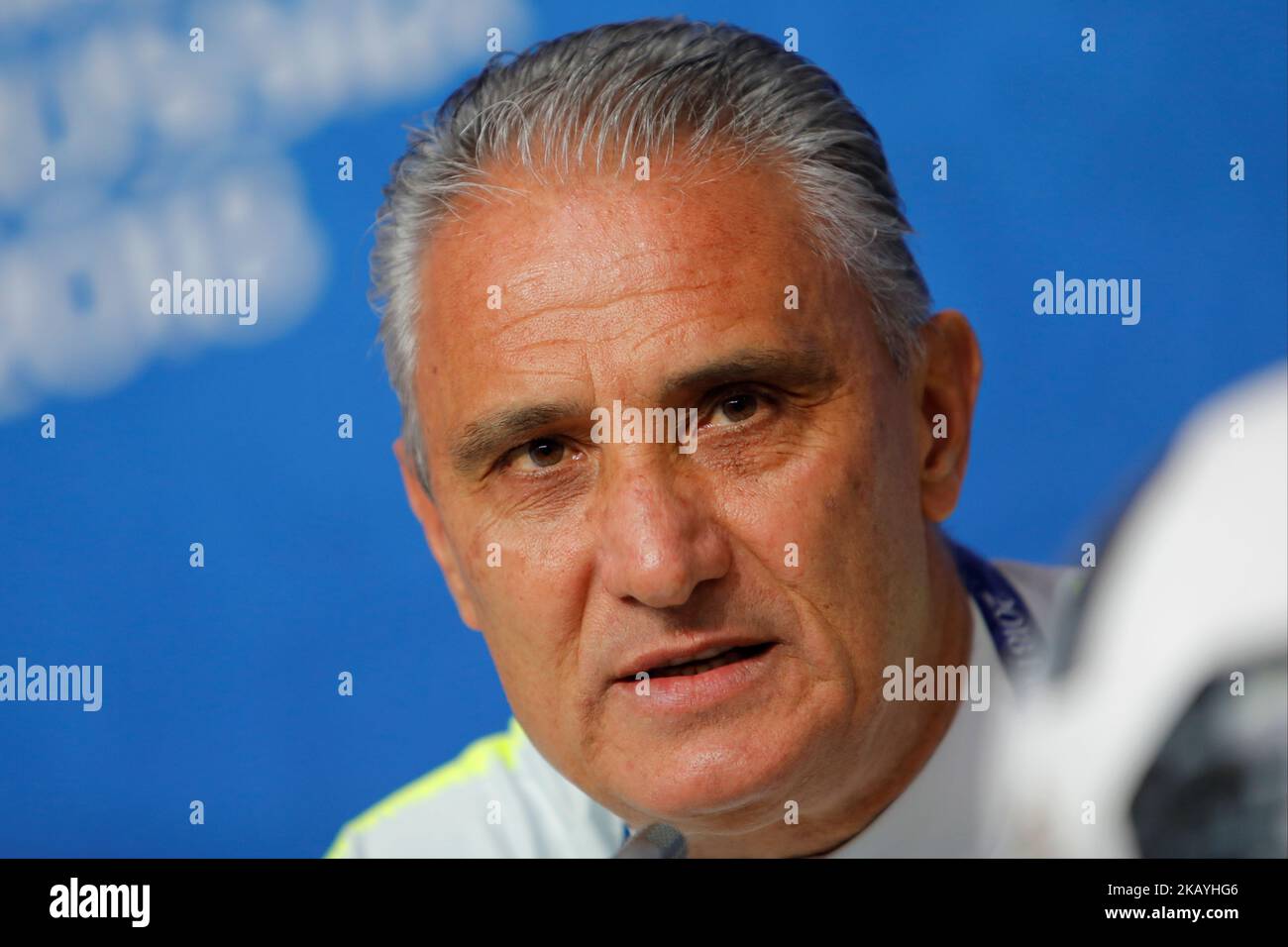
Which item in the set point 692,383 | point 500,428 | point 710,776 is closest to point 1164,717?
point 710,776

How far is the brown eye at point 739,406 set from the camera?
1.21 metres

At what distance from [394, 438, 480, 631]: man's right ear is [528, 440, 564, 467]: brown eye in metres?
0.17

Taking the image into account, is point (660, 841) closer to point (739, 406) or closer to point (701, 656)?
point (701, 656)

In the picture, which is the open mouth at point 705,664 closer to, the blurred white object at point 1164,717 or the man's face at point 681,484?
the man's face at point 681,484

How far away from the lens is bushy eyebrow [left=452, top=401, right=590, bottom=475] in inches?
46.6

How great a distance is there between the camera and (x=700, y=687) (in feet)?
3.82

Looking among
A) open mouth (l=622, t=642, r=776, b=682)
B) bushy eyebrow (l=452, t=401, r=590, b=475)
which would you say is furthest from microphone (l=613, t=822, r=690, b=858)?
bushy eyebrow (l=452, t=401, r=590, b=475)

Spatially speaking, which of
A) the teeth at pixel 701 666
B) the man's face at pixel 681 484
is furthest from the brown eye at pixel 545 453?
the teeth at pixel 701 666

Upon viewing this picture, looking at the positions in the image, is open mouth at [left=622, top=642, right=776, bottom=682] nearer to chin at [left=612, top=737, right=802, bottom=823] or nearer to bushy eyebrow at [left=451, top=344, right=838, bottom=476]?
chin at [left=612, top=737, right=802, bottom=823]

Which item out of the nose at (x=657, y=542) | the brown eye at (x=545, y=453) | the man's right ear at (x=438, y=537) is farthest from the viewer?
the man's right ear at (x=438, y=537)

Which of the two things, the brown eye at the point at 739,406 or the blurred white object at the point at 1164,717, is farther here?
the blurred white object at the point at 1164,717

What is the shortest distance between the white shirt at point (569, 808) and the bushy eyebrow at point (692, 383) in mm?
418

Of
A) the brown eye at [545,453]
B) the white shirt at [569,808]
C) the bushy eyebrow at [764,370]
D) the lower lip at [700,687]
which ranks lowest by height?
the white shirt at [569,808]

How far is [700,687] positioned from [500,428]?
302 mm
